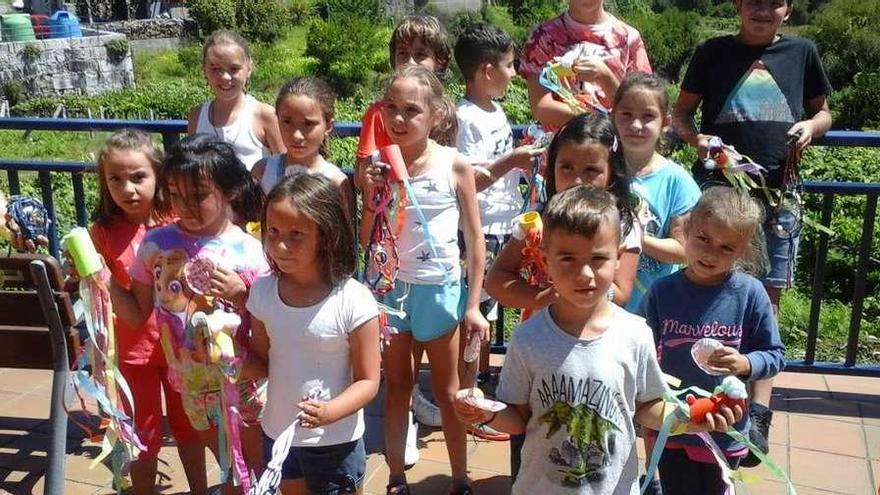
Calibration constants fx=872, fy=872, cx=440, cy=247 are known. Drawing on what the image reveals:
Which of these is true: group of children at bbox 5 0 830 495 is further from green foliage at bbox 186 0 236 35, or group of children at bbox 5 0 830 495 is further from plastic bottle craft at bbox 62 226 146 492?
green foliage at bbox 186 0 236 35

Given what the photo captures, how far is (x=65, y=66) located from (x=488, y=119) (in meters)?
32.3

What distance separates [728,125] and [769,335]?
47.8 inches

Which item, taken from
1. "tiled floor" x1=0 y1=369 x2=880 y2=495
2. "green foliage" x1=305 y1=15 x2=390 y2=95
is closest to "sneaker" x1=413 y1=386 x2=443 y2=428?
"tiled floor" x1=0 y1=369 x2=880 y2=495

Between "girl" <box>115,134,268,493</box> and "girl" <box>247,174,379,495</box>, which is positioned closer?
"girl" <box>247,174,379,495</box>

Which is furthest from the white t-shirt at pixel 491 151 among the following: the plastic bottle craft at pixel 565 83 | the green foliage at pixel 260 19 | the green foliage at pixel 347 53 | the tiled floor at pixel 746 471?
the green foliage at pixel 260 19

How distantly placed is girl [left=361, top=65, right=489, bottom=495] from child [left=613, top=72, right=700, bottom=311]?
0.52 metres

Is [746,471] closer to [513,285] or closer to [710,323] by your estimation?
[710,323]

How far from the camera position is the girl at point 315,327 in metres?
2.25

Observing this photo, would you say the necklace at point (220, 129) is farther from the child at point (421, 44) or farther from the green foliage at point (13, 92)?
the green foliage at point (13, 92)

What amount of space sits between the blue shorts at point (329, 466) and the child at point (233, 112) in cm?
155

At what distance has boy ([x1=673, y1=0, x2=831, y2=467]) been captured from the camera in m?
3.19

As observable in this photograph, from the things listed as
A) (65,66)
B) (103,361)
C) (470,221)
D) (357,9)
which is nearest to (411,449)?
(470,221)

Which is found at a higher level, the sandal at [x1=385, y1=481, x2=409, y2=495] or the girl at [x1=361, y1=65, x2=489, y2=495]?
the girl at [x1=361, y1=65, x2=489, y2=495]

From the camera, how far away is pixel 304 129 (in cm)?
293
